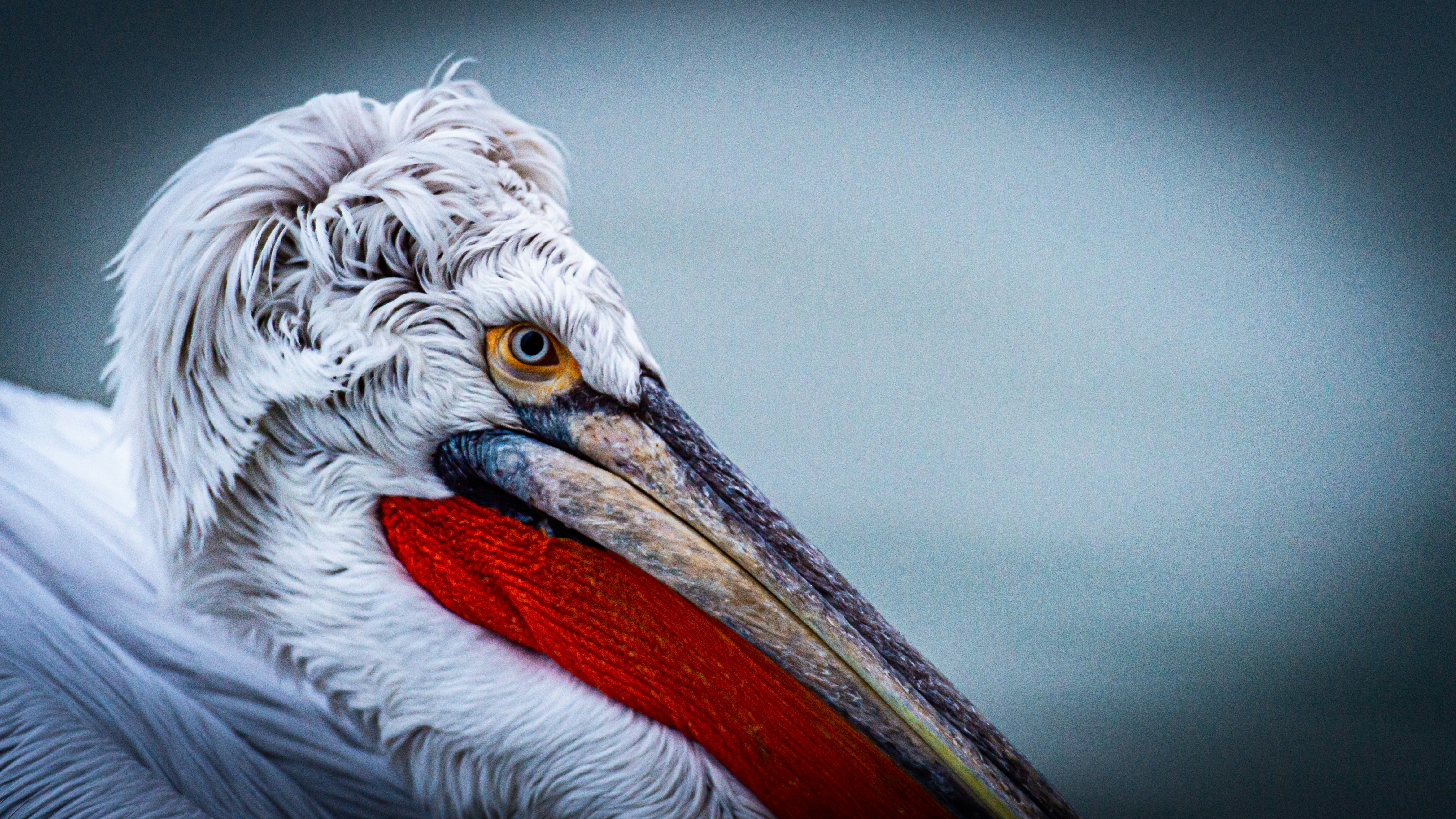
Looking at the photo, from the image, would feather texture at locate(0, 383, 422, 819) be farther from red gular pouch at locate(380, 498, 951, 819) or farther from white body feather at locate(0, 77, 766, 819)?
red gular pouch at locate(380, 498, 951, 819)

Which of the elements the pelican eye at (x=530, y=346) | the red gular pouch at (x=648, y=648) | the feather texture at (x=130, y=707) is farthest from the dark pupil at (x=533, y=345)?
the feather texture at (x=130, y=707)

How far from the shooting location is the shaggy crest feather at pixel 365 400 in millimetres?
1167

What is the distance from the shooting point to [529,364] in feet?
3.90

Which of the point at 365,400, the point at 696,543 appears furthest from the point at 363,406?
the point at 696,543

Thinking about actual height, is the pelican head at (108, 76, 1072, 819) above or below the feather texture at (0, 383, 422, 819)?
above

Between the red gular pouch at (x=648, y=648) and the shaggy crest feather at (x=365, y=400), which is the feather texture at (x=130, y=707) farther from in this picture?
the red gular pouch at (x=648, y=648)

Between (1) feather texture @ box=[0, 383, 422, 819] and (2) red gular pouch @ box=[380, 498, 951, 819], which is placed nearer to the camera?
(1) feather texture @ box=[0, 383, 422, 819]

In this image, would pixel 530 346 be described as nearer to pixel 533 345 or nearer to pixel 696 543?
pixel 533 345

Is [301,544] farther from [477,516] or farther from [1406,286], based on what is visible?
[1406,286]

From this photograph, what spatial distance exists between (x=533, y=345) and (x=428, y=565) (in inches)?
11.6

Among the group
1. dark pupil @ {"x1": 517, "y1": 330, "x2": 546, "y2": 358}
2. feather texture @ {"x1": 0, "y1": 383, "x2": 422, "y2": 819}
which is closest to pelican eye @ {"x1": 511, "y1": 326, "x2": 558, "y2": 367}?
dark pupil @ {"x1": 517, "y1": 330, "x2": 546, "y2": 358}

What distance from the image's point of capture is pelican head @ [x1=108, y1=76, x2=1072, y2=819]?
1172mm

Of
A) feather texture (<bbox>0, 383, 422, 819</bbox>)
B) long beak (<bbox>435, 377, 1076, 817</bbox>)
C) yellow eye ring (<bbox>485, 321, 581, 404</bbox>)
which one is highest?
yellow eye ring (<bbox>485, 321, 581, 404</bbox>)

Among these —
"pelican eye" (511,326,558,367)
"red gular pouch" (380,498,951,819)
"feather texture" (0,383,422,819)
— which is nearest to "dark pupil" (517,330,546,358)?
"pelican eye" (511,326,558,367)
